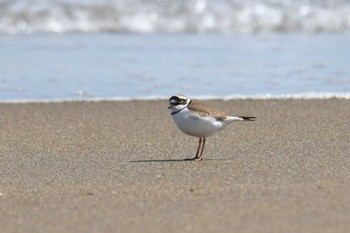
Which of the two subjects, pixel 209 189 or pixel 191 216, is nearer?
pixel 191 216

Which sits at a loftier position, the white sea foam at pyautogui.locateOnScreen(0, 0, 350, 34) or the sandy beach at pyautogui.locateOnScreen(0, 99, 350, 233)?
the white sea foam at pyautogui.locateOnScreen(0, 0, 350, 34)

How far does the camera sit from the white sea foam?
50.5 feet

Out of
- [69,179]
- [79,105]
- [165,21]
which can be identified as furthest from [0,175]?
[165,21]

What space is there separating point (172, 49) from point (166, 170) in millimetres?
7026

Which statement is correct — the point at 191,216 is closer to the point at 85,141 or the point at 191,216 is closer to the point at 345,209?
the point at 345,209

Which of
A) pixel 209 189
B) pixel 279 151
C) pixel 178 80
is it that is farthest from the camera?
pixel 178 80

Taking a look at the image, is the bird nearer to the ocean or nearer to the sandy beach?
the sandy beach

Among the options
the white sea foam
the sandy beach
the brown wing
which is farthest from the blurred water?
the brown wing

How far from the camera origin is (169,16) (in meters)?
15.9

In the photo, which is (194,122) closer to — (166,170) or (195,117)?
(195,117)

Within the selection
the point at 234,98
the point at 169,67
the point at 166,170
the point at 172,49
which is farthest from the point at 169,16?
the point at 166,170

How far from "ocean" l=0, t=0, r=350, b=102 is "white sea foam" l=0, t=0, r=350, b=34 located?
0.06 feet

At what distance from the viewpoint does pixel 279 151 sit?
655cm

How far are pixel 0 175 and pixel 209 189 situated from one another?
1402mm
